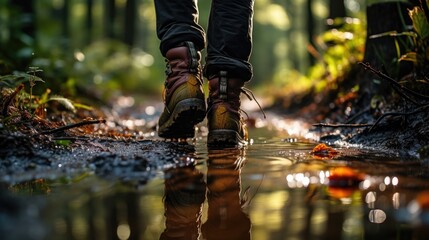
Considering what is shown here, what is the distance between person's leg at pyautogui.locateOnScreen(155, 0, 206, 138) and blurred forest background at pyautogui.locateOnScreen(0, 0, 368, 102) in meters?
0.74

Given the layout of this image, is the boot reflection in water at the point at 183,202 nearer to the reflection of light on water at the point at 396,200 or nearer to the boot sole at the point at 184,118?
the reflection of light on water at the point at 396,200

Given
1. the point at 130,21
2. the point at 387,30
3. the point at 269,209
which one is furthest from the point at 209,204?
the point at 130,21

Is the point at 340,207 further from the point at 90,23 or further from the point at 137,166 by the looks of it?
the point at 90,23

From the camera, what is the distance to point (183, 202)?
139cm

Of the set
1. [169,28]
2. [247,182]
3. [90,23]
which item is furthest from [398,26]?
[90,23]

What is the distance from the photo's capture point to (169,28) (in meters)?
2.82

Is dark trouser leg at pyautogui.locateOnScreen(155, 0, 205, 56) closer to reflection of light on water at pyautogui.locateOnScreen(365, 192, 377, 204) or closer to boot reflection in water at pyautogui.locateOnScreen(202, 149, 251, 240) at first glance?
boot reflection in water at pyautogui.locateOnScreen(202, 149, 251, 240)

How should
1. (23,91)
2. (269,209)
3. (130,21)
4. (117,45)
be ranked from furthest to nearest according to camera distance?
1. (130,21)
2. (117,45)
3. (23,91)
4. (269,209)

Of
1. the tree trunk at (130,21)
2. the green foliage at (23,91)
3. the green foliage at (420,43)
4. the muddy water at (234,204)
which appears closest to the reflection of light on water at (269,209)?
the muddy water at (234,204)

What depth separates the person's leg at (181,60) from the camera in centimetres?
275

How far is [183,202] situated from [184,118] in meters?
1.42

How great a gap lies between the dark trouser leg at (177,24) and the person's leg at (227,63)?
12cm

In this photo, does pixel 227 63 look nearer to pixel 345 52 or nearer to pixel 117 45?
pixel 345 52

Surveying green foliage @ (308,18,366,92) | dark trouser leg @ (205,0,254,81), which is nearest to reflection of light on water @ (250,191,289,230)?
dark trouser leg @ (205,0,254,81)
